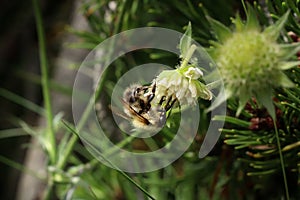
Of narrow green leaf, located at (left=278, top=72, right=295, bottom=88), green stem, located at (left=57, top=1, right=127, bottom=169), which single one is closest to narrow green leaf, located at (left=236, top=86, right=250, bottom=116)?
narrow green leaf, located at (left=278, top=72, right=295, bottom=88)

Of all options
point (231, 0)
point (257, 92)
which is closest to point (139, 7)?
point (231, 0)

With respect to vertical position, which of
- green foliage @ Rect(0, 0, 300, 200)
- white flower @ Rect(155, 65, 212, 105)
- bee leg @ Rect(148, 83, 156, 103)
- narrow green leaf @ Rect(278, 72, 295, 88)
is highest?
green foliage @ Rect(0, 0, 300, 200)

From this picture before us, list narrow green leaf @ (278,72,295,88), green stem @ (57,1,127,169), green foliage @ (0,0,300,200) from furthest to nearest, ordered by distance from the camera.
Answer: green stem @ (57,1,127,169)
green foliage @ (0,0,300,200)
narrow green leaf @ (278,72,295,88)

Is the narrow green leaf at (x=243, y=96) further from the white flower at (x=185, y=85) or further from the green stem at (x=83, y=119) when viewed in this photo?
the green stem at (x=83, y=119)

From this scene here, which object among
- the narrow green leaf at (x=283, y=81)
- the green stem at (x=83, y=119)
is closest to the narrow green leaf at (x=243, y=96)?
the narrow green leaf at (x=283, y=81)

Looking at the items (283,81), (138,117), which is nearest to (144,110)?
(138,117)

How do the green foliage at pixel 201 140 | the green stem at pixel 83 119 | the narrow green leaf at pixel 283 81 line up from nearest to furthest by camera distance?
the narrow green leaf at pixel 283 81 < the green foliage at pixel 201 140 < the green stem at pixel 83 119

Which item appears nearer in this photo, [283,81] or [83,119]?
[283,81]

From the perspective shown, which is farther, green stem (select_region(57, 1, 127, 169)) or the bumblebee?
green stem (select_region(57, 1, 127, 169))

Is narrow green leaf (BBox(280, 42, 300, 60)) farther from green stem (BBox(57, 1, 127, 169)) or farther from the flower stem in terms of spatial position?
green stem (BBox(57, 1, 127, 169))

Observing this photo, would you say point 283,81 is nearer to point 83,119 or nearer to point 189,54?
point 189,54

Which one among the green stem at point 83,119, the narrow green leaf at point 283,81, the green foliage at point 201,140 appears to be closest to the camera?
the narrow green leaf at point 283,81
